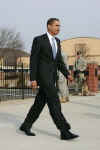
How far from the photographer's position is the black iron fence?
13.8m

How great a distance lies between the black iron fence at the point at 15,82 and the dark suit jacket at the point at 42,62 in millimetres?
7646

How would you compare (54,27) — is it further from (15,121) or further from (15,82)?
(15,82)

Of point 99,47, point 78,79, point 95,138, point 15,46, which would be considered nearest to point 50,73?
point 95,138

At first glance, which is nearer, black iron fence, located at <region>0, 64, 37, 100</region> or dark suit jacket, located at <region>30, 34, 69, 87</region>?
dark suit jacket, located at <region>30, 34, 69, 87</region>

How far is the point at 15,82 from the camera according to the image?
19609 mm

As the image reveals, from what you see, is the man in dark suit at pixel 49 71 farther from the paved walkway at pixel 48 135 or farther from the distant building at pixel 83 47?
the distant building at pixel 83 47

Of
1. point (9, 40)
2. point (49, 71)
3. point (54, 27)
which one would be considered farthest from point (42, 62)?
point (9, 40)

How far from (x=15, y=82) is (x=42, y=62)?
14.4m

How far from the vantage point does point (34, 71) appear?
207 inches

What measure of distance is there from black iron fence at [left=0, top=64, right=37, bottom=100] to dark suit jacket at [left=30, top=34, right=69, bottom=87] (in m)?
7.65

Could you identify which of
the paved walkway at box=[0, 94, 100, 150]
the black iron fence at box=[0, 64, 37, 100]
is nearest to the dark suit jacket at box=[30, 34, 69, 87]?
the paved walkway at box=[0, 94, 100, 150]

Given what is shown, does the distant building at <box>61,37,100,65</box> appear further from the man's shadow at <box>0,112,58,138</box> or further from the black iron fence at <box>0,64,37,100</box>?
the man's shadow at <box>0,112,58,138</box>

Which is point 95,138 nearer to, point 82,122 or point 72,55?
point 82,122

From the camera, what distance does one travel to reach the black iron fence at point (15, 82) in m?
13.8
